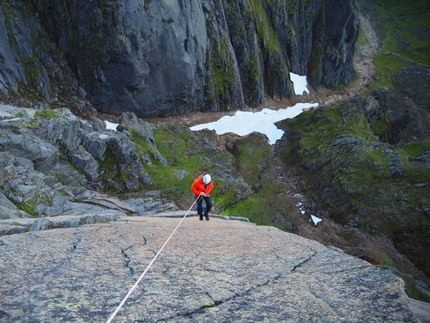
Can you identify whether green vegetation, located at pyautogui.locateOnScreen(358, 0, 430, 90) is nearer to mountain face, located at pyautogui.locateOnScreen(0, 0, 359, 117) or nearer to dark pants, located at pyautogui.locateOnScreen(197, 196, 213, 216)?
mountain face, located at pyautogui.locateOnScreen(0, 0, 359, 117)

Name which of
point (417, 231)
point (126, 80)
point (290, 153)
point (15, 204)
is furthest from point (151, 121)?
point (417, 231)

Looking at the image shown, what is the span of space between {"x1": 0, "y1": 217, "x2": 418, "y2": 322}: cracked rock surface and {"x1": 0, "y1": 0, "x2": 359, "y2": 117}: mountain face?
107 feet

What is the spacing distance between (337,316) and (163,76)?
1810 inches

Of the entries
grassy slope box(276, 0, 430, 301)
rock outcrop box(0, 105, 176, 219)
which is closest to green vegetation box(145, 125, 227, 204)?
rock outcrop box(0, 105, 176, 219)

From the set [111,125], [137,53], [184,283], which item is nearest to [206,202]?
[184,283]

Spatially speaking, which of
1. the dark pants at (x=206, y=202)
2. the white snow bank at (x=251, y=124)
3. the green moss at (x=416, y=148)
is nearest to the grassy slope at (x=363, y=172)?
the green moss at (x=416, y=148)

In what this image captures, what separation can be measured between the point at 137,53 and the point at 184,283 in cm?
4220

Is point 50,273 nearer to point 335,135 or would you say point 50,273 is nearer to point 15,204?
point 15,204

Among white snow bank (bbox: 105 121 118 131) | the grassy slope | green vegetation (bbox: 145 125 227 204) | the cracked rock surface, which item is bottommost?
the grassy slope

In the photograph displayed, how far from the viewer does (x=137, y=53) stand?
142 ft

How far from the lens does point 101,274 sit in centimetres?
671

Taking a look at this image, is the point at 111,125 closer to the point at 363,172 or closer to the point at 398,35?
the point at 363,172

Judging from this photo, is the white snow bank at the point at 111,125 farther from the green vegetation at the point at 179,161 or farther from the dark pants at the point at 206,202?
the dark pants at the point at 206,202

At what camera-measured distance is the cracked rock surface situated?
5406mm
